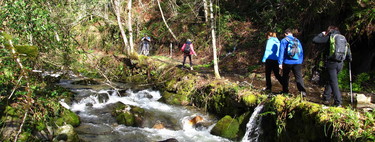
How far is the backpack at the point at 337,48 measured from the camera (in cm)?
518

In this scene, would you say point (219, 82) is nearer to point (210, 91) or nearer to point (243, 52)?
point (210, 91)

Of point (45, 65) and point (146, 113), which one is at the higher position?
point (45, 65)

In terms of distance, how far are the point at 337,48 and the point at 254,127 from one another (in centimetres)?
255

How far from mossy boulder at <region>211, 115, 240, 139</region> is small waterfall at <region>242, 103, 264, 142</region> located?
1.60 ft

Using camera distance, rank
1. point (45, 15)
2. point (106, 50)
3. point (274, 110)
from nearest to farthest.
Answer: point (45, 15) → point (274, 110) → point (106, 50)

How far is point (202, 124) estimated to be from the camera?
7.58 meters

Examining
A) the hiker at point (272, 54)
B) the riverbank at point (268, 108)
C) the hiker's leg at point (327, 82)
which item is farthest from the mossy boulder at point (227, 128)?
the hiker's leg at point (327, 82)

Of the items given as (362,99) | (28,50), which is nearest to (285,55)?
(362,99)

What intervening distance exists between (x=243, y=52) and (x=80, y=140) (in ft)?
32.6

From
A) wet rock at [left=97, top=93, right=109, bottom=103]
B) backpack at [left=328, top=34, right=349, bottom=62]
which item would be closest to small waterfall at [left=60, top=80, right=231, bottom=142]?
wet rock at [left=97, top=93, right=109, bottom=103]

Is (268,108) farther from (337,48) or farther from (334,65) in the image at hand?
(337,48)

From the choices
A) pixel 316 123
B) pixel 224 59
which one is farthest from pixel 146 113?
pixel 224 59

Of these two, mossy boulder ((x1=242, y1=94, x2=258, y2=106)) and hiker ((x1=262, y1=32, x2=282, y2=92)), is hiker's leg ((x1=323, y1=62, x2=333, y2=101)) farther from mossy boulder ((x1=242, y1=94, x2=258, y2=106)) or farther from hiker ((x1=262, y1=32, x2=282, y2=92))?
mossy boulder ((x1=242, y1=94, x2=258, y2=106))

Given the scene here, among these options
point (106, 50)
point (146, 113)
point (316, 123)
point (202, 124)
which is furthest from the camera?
point (106, 50)
